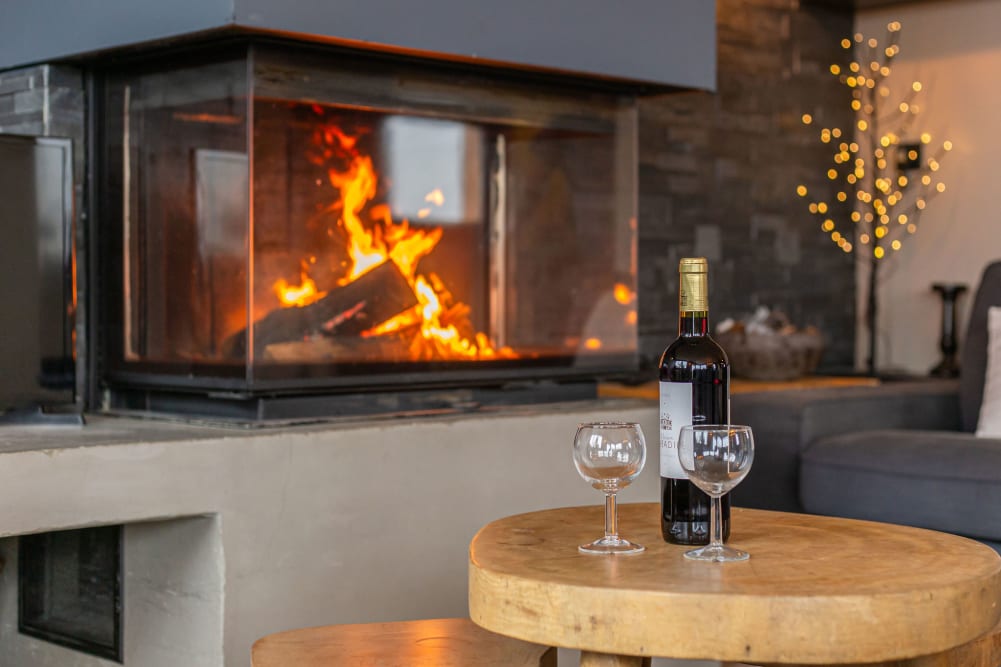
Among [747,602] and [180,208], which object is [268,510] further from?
[747,602]

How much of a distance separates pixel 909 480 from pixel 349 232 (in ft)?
4.31

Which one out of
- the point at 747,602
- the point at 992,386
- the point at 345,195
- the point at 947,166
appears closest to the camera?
the point at 747,602

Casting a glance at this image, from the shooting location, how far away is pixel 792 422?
322 cm

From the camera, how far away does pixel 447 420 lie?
279 cm

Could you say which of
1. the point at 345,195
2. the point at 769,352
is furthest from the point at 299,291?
the point at 769,352

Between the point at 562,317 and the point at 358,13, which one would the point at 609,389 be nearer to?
the point at 562,317

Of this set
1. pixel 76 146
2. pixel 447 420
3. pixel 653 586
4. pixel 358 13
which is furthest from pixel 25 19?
pixel 653 586

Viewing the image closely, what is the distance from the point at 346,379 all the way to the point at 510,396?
1.57 feet

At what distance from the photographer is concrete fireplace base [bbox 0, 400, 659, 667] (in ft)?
7.65

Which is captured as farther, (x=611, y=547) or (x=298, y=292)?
(x=298, y=292)

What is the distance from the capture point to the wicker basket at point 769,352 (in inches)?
167

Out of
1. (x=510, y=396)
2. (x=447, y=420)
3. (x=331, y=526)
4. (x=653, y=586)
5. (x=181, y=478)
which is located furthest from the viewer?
(x=510, y=396)

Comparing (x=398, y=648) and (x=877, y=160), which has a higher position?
(x=877, y=160)

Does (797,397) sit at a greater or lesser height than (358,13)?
lesser
